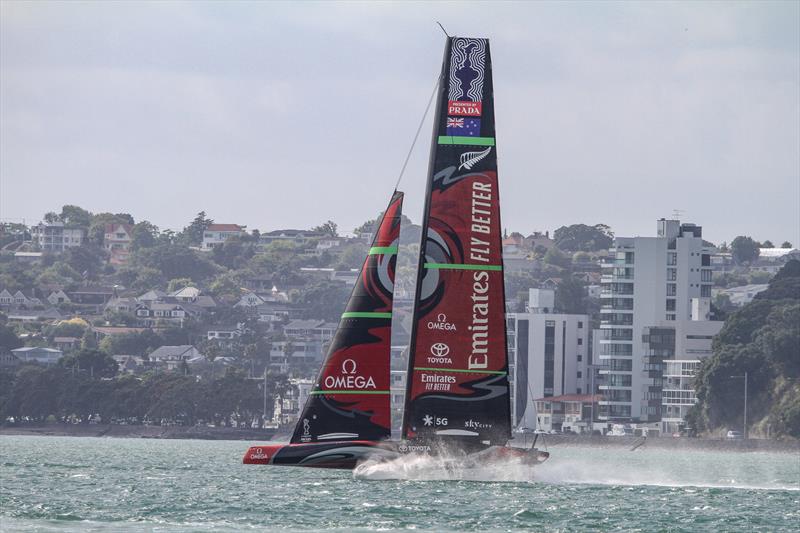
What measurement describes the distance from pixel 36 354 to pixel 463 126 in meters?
134

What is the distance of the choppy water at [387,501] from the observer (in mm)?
31719

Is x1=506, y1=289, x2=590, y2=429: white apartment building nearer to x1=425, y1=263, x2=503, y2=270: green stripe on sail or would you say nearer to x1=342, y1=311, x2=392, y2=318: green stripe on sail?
x1=342, y1=311, x2=392, y2=318: green stripe on sail

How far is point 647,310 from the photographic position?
137375 mm

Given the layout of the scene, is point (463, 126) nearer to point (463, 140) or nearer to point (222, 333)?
point (463, 140)

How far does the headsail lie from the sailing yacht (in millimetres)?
19

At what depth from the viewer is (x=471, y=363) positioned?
1492 inches

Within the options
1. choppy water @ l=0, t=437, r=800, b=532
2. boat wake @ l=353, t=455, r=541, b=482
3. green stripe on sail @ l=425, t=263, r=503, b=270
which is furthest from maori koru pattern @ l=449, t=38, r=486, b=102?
choppy water @ l=0, t=437, r=800, b=532

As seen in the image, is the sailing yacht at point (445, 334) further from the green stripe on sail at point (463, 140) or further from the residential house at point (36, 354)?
the residential house at point (36, 354)

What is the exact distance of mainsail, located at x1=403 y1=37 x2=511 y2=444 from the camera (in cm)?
3753

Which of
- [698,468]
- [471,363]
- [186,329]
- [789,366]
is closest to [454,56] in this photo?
[471,363]

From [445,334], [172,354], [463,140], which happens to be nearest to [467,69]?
[463,140]

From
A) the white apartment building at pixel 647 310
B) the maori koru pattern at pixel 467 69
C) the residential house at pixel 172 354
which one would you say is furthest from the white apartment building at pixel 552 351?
the maori koru pattern at pixel 467 69

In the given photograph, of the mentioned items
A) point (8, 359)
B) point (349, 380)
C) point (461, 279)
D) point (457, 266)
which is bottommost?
point (349, 380)

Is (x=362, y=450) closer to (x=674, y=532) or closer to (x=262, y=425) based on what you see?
(x=674, y=532)
